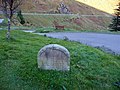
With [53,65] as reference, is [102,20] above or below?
below

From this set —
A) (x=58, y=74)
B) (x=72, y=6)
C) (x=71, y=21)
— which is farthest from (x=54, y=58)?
(x=72, y=6)

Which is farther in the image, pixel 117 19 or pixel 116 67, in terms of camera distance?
pixel 117 19

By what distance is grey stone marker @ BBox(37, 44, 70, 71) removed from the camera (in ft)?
28.7

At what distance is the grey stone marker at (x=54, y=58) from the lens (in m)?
8.73

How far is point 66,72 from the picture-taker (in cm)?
886

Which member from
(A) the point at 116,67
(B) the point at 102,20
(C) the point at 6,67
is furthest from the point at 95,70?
(B) the point at 102,20

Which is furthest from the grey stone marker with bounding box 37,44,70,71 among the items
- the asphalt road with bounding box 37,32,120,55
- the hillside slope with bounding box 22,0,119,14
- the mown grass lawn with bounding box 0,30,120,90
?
the hillside slope with bounding box 22,0,119,14

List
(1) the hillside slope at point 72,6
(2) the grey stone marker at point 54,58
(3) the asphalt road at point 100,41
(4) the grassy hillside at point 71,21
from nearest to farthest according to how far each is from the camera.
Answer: (2) the grey stone marker at point 54,58 < (3) the asphalt road at point 100,41 < (4) the grassy hillside at point 71,21 < (1) the hillside slope at point 72,6

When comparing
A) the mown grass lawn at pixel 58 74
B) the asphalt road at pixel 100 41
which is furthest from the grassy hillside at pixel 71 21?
the mown grass lawn at pixel 58 74

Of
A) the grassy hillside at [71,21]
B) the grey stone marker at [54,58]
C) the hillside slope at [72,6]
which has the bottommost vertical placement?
the grassy hillside at [71,21]

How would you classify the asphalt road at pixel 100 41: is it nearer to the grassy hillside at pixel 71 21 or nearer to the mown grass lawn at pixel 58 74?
the mown grass lawn at pixel 58 74

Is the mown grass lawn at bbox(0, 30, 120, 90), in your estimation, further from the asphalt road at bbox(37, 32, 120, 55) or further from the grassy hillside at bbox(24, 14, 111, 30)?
the grassy hillside at bbox(24, 14, 111, 30)

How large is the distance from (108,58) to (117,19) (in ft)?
82.8

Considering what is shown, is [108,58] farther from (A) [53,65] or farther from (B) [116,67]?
(A) [53,65]
